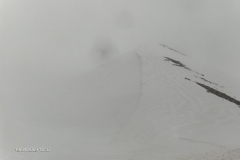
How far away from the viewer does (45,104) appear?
25.7m

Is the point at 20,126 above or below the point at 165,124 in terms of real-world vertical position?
below

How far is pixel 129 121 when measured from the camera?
17016mm

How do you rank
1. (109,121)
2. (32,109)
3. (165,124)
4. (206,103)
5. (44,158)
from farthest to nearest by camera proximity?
1. (32,109)
2. (206,103)
3. (109,121)
4. (165,124)
5. (44,158)

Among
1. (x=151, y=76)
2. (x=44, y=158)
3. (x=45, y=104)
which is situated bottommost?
(x=45, y=104)

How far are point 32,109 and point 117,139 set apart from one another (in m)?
12.7

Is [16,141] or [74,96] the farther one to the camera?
[74,96]

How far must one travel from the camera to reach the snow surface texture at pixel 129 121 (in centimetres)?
1345

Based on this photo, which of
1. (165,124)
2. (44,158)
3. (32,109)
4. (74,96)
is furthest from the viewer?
(74,96)

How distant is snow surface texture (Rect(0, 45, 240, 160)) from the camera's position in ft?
44.1

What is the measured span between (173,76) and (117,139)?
13969 millimetres

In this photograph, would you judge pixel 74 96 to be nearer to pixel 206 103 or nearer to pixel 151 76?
pixel 151 76

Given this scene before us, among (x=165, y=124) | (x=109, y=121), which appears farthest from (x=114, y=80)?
(x=165, y=124)

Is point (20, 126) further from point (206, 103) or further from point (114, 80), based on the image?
point (206, 103)

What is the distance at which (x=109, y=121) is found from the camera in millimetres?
17859
